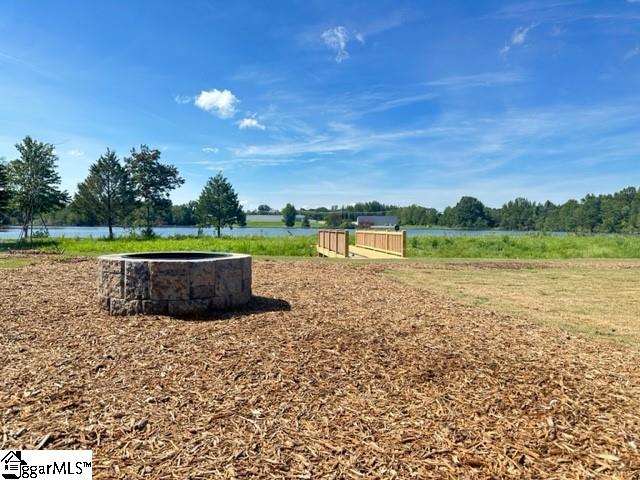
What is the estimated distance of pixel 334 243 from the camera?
1748 centimetres

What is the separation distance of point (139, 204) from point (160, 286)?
34148 millimetres

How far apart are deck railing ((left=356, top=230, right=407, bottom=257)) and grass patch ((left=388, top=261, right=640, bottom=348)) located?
2.59 meters

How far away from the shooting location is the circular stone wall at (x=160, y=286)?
473 cm

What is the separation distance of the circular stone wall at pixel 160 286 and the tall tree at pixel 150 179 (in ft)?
104

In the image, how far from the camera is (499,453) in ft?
7.29

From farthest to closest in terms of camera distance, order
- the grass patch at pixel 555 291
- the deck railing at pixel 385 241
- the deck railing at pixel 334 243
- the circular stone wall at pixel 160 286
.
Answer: the deck railing at pixel 334 243
the deck railing at pixel 385 241
the grass patch at pixel 555 291
the circular stone wall at pixel 160 286

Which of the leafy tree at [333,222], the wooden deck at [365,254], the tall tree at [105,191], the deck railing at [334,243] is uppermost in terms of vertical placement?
the tall tree at [105,191]

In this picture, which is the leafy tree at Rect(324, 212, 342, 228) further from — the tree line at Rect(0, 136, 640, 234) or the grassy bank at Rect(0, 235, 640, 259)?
the grassy bank at Rect(0, 235, 640, 259)

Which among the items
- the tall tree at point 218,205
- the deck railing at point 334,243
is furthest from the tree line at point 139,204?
the deck railing at point 334,243

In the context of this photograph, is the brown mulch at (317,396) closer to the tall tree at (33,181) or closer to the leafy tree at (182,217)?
the tall tree at (33,181)

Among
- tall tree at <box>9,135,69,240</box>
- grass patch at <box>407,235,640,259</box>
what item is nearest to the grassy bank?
grass patch at <box>407,235,640,259</box>

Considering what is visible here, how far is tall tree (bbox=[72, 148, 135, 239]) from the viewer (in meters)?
33.8

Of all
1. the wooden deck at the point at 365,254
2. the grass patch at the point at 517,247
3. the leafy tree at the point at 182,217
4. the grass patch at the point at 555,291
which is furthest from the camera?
the leafy tree at the point at 182,217

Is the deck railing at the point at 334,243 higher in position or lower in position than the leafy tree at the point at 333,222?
lower
